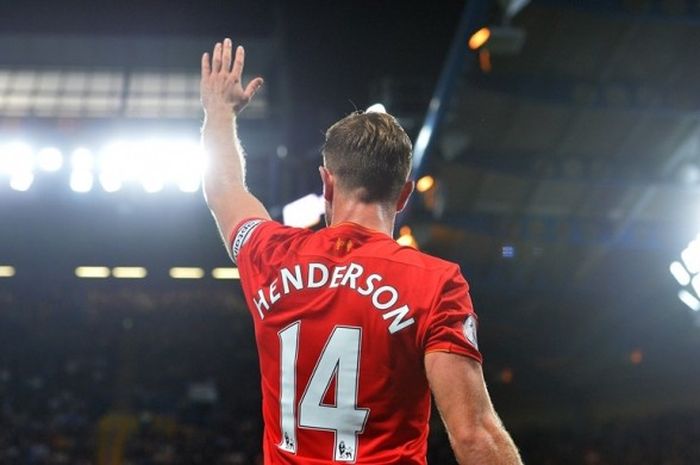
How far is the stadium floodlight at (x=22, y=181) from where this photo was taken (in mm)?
18312

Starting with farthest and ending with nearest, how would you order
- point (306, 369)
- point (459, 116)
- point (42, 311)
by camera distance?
point (42, 311), point (459, 116), point (306, 369)

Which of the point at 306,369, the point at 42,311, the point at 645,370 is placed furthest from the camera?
the point at 42,311

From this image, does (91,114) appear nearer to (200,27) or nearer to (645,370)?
(200,27)

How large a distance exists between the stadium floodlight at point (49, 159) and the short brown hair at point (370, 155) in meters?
17.2

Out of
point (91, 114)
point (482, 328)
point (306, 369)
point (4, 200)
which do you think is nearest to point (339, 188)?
point (306, 369)

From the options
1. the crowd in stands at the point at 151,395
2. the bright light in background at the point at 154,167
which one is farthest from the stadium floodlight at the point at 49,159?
the crowd in stands at the point at 151,395

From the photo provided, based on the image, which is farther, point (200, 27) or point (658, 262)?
point (200, 27)

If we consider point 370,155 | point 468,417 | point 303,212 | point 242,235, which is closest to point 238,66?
point 242,235

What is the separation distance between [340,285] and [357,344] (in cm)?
15

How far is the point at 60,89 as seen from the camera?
22.2 meters

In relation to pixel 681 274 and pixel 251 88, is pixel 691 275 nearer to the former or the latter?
pixel 681 274

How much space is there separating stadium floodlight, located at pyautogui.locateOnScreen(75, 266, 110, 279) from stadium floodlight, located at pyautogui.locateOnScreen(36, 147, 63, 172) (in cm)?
379

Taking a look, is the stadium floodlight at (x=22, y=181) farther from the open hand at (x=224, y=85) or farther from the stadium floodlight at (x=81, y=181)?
the open hand at (x=224, y=85)

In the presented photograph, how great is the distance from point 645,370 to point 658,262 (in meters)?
7.07
